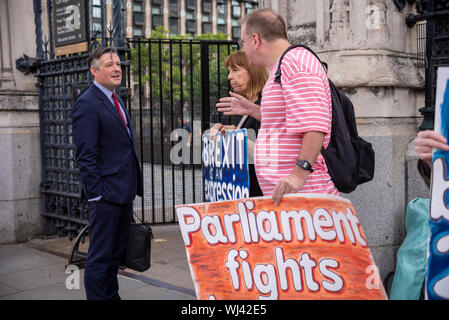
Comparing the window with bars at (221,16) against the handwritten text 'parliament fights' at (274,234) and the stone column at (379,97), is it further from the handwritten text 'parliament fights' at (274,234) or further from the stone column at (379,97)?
the handwritten text 'parliament fights' at (274,234)

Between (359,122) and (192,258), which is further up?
(359,122)

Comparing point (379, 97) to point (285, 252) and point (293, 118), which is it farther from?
point (285, 252)

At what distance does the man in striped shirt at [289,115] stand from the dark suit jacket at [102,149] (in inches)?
60.7

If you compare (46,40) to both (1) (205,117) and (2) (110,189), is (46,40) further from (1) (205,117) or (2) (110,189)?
(2) (110,189)

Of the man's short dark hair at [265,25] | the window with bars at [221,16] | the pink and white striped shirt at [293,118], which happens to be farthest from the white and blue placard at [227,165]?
the window with bars at [221,16]

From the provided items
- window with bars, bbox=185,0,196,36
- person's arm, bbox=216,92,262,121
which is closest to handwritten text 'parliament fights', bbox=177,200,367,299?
person's arm, bbox=216,92,262,121

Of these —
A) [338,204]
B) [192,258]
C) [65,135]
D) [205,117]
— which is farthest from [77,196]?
[338,204]

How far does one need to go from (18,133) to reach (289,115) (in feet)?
18.0

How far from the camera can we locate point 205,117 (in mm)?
7293

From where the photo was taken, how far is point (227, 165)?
2941 mm

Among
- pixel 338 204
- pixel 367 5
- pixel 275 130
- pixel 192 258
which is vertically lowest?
pixel 192 258

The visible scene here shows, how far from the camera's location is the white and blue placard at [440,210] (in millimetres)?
2084

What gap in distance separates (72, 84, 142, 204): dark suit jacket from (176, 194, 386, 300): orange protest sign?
5.04ft
